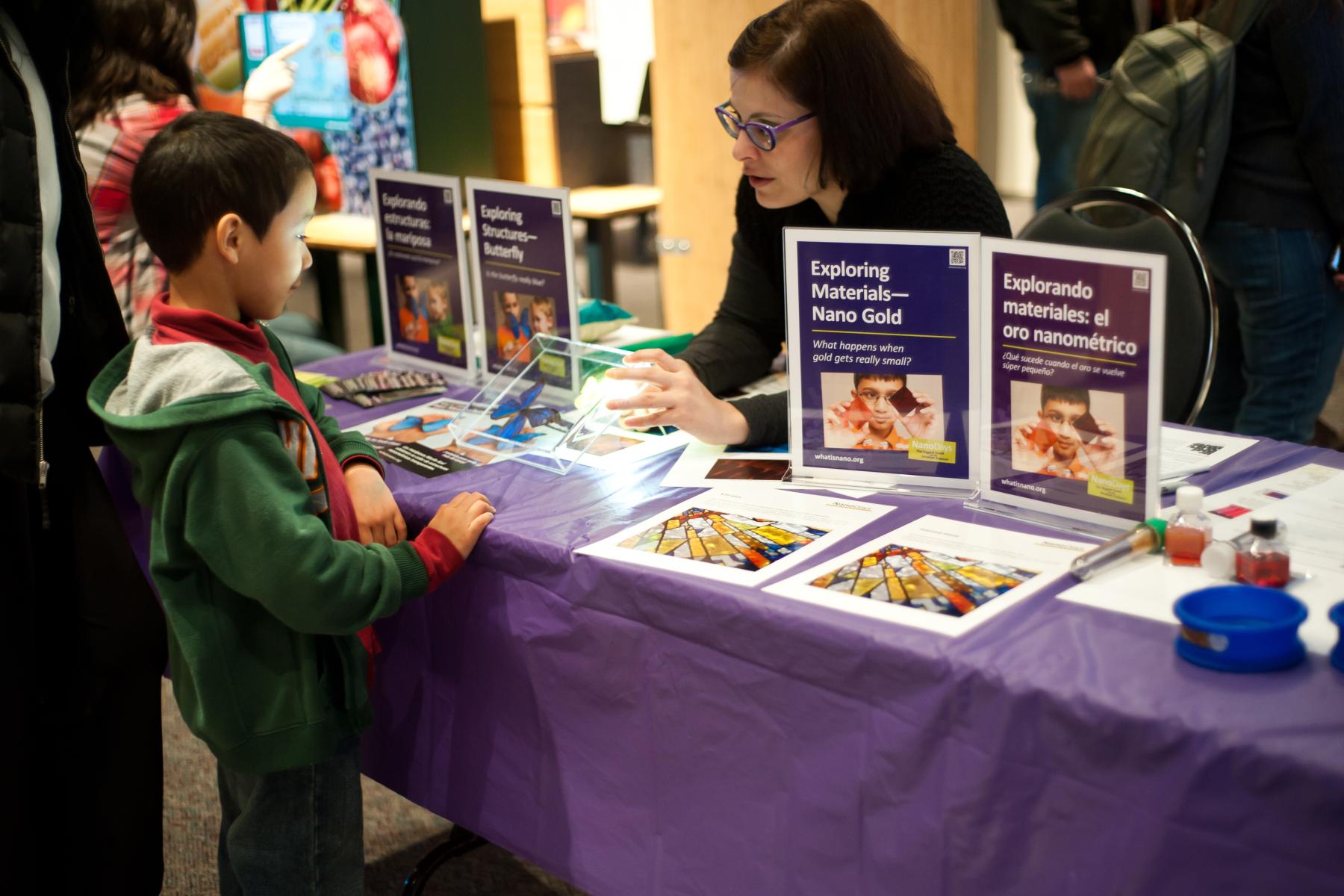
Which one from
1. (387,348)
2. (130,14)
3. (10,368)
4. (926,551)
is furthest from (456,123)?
(926,551)

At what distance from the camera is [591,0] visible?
20.3 feet

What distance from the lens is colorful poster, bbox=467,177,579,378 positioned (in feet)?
6.59

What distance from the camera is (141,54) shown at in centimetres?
261

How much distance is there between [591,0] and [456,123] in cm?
193

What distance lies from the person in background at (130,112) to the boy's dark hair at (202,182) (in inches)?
46.7

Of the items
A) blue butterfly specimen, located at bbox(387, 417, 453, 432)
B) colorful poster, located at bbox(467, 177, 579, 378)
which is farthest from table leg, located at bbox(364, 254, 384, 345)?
blue butterfly specimen, located at bbox(387, 417, 453, 432)

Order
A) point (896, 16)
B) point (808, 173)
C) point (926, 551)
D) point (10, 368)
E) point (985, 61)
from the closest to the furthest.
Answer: point (926, 551), point (10, 368), point (808, 173), point (896, 16), point (985, 61)

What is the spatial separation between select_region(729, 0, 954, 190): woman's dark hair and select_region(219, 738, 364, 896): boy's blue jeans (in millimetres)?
1105

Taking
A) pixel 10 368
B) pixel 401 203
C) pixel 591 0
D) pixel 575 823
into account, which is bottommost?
pixel 575 823

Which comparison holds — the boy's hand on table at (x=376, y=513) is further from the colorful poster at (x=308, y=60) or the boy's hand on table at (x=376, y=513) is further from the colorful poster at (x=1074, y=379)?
the colorful poster at (x=308, y=60)

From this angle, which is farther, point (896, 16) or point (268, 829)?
point (896, 16)

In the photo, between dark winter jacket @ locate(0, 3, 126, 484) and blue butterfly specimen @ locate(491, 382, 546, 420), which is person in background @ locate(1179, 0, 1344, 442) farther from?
dark winter jacket @ locate(0, 3, 126, 484)

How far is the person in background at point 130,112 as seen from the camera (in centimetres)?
256

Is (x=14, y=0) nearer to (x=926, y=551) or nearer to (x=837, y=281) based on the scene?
A: (x=837, y=281)
